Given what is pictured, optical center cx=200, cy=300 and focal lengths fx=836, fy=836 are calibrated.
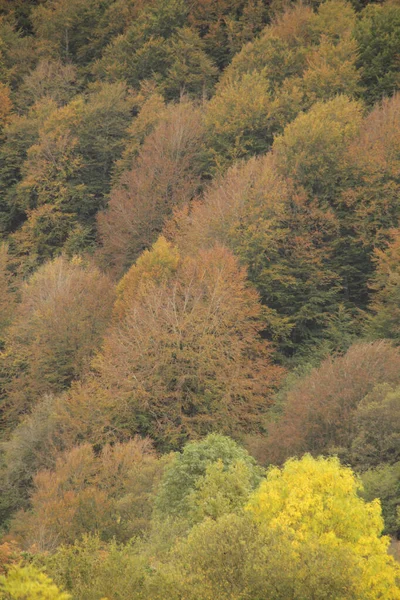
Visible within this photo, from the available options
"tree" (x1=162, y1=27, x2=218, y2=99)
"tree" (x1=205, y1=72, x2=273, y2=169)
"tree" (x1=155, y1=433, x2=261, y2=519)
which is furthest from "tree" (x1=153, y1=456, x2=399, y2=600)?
"tree" (x1=162, y1=27, x2=218, y2=99)

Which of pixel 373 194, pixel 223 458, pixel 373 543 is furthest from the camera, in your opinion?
pixel 373 194

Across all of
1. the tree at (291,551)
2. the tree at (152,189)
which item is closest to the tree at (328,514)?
the tree at (291,551)

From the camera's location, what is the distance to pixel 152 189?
244 feet

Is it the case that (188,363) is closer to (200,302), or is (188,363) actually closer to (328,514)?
(200,302)

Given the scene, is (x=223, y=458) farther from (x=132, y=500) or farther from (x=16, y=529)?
(x=16, y=529)

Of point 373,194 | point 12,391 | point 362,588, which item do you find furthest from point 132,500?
point 373,194

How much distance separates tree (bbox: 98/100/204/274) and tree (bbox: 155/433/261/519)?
1560 inches

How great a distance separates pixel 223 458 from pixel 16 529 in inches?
456

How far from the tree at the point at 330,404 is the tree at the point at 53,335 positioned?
1836 centimetres

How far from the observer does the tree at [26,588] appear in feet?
55.5

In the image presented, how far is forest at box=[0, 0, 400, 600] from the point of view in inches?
948

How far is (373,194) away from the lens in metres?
60.1

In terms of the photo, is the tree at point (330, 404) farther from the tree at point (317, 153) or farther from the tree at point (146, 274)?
the tree at point (317, 153)

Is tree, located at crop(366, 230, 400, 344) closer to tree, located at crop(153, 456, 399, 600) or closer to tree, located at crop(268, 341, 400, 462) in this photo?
tree, located at crop(268, 341, 400, 462)
